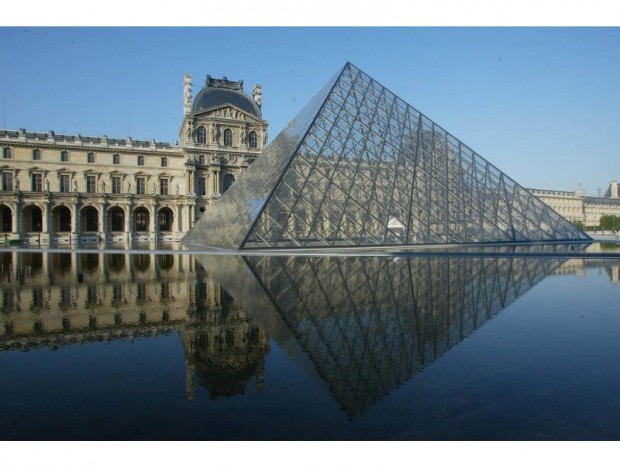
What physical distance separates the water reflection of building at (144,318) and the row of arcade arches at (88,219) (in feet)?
128

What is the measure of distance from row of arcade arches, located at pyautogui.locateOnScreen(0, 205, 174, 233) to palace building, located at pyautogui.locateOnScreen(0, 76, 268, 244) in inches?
4.1

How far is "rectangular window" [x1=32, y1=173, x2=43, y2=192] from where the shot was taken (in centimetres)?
4634

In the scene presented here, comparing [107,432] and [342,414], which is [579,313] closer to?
[342,414]

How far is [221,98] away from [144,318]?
164 feet

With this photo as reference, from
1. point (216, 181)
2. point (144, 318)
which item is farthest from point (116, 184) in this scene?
point (144, 318)

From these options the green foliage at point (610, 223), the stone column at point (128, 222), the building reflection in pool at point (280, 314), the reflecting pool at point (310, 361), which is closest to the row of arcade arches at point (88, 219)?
the stone column at point (128, 222)

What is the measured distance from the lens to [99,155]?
49062 mm

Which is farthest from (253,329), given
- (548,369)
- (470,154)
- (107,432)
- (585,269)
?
(470,154)

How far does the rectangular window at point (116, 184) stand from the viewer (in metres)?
49.8

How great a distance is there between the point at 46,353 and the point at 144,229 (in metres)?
49.2

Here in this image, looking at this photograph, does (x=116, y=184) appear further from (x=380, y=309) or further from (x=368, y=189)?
(x=380, y=309)

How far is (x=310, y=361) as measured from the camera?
5.33 m

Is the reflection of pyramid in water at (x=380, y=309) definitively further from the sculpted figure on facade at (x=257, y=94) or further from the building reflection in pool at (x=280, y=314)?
the sculpted figure on facade at (x=257, y=94)

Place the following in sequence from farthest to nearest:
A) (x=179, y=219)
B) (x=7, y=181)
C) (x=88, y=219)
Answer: (x=179, y=219) < (x=88, y=219) < (x=7, y=181)
